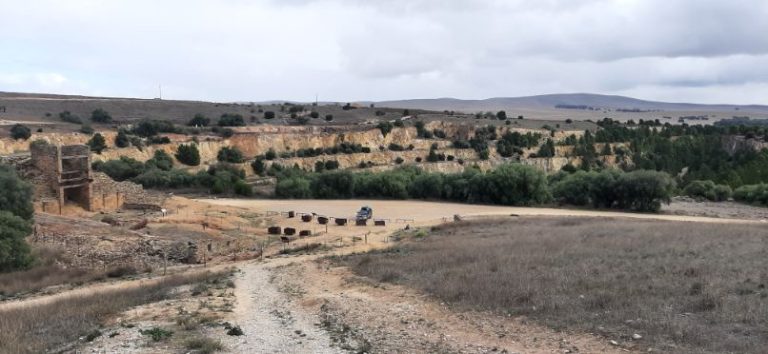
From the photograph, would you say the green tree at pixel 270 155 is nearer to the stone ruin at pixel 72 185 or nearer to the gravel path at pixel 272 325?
the stone ruin at pixel 72 185

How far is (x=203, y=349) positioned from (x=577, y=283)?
867 cm

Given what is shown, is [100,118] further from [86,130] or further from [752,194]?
[752,194]

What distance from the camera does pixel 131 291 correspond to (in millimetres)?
18578

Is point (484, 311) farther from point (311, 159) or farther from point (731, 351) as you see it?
point (311, 159)

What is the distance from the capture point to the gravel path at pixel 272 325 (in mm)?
12062

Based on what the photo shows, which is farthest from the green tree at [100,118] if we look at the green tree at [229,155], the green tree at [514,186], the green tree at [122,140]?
the green tree at [514,186]

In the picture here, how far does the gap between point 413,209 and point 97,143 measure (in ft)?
102

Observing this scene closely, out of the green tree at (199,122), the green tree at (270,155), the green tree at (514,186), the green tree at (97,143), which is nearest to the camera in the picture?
the green tree at (514,186)

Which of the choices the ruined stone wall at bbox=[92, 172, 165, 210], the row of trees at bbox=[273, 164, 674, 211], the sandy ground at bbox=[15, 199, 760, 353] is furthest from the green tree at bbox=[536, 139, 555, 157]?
the sandy ground at bbox=[15, 199, 760, 353]

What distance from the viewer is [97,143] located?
59.7m

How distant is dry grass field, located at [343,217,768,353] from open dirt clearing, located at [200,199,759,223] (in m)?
17.7

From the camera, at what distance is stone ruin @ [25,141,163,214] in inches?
1351

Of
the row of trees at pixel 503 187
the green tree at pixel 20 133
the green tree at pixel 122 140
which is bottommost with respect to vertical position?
the row of trees at pixel 503 187

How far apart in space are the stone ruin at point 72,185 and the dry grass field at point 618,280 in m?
18.5
